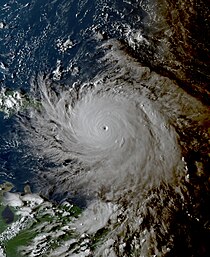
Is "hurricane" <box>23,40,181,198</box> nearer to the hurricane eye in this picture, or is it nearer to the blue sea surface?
the hurricane eye

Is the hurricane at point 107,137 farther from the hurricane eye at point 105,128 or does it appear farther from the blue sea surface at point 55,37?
the blue sea surface at point 55,37

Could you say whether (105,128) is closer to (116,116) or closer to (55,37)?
(116,116)

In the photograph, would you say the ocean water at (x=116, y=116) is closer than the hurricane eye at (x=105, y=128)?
Yes

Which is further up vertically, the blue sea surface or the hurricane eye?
the blue sea surface

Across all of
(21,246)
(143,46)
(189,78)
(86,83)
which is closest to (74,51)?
(86,83)

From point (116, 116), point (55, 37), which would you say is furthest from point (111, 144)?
point (55, 37)

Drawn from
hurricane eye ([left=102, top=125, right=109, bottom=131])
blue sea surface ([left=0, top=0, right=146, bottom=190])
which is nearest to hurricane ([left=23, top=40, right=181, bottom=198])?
hurricane eye ([left=102, top=125, right=109, bottom=131])

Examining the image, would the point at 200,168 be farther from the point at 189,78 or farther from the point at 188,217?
the point at 189,78

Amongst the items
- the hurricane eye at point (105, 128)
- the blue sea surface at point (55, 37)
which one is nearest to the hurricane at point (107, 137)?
the hurricane eye at point (105, 128)

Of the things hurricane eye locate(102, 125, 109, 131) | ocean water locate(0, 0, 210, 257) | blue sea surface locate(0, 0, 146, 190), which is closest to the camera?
ocean water locate(0, 0, 210, 257)
